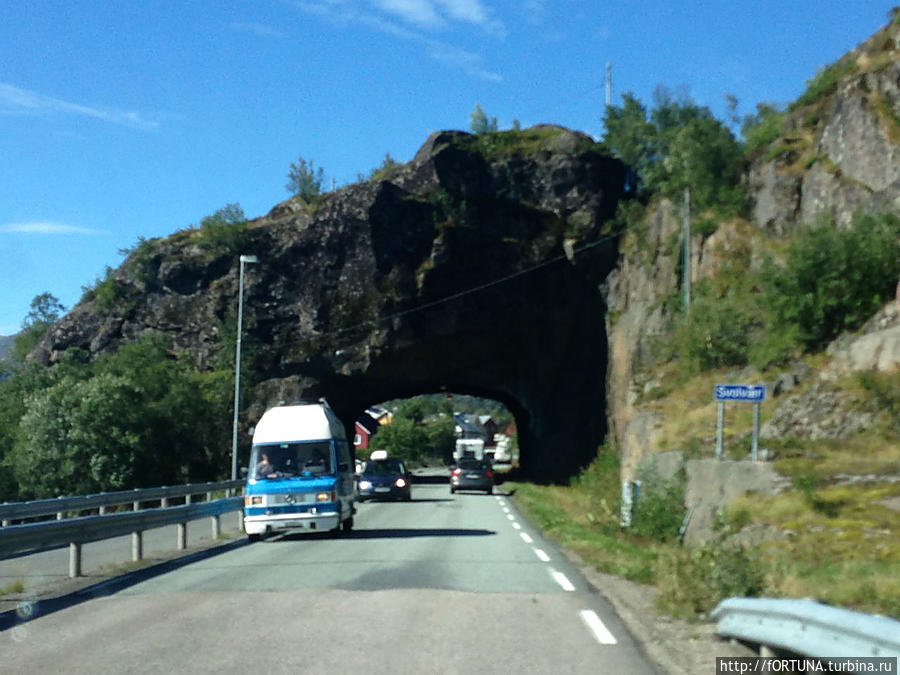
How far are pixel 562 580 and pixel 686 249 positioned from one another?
26.1 meters

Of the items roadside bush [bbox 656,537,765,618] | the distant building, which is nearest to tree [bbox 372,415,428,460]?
the distant building

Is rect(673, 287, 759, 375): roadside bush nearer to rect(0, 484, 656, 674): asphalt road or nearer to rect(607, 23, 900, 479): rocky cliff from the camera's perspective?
rect(607, 23, 900, 479): rocky cliff

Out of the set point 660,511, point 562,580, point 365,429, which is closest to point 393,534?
point 660,511

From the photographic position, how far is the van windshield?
60.1 feet

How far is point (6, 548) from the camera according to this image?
397 inches

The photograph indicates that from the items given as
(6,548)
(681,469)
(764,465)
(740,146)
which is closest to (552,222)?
(740,146)

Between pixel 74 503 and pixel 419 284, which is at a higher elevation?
pixel 419 284

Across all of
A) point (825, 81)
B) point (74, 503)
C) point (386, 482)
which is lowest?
point (386, 482)

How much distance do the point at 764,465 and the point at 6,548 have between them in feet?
37.1

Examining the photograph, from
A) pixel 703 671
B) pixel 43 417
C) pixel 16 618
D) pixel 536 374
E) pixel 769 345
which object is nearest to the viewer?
pixel 703 671

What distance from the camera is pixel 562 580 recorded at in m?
11.5

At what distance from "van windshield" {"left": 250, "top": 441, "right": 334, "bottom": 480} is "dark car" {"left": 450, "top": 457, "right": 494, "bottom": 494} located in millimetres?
19487

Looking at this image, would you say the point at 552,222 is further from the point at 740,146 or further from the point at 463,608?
the point at 463,608

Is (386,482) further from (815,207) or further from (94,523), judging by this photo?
(94,523)
